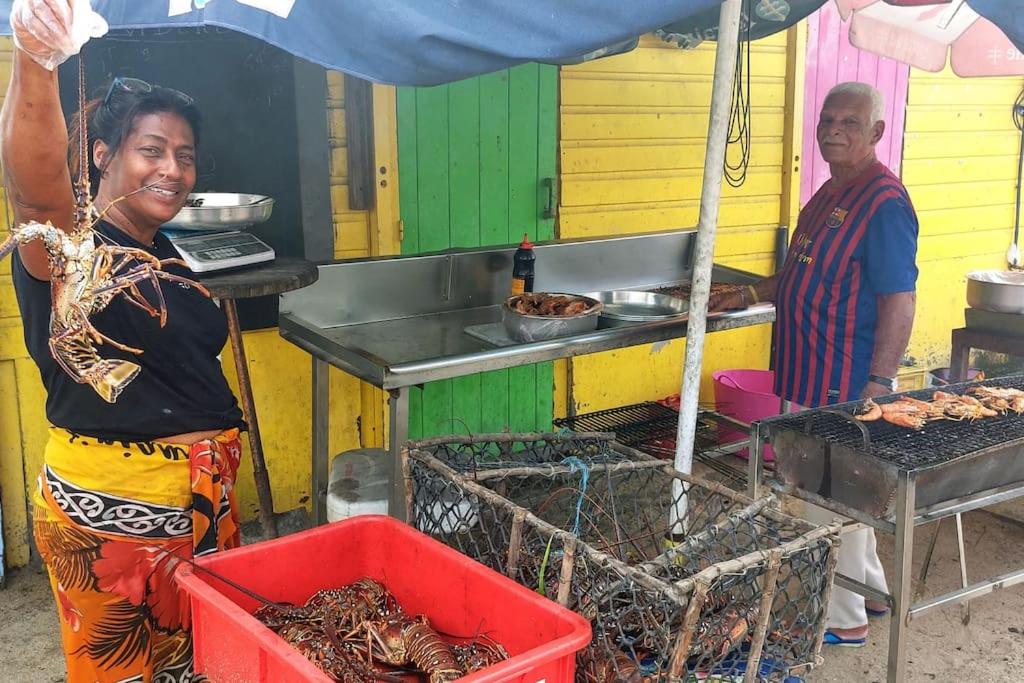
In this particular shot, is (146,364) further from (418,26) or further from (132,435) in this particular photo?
(418,26)

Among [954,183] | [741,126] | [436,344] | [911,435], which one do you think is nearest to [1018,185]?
[954,183]

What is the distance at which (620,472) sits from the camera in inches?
106

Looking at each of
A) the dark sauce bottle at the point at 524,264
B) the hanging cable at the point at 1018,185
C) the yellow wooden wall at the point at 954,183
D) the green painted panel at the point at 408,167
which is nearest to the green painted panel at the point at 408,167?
the green painted panel at the point at 408,167

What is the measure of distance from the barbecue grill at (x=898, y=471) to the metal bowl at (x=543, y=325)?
100cm

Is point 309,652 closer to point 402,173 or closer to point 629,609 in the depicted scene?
point 629,609

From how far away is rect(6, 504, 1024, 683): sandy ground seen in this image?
378 centimetres

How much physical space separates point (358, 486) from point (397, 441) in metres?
0.45

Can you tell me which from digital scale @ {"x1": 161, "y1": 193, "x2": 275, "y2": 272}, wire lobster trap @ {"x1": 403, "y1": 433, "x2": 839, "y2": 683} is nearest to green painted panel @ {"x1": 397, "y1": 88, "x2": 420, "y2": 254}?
digital scale @ {"x1": 161, "y1": 193, "x2": 275, "y2": 272}

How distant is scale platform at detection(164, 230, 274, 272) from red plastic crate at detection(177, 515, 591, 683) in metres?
1.35

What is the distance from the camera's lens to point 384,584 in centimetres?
239

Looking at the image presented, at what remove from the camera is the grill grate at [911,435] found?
3141 millimetres

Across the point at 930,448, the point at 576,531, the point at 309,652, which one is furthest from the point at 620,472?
the point at 930,448

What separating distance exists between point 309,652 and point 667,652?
2.65 ft

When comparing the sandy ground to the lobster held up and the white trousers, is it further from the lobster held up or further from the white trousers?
the lobster held up
